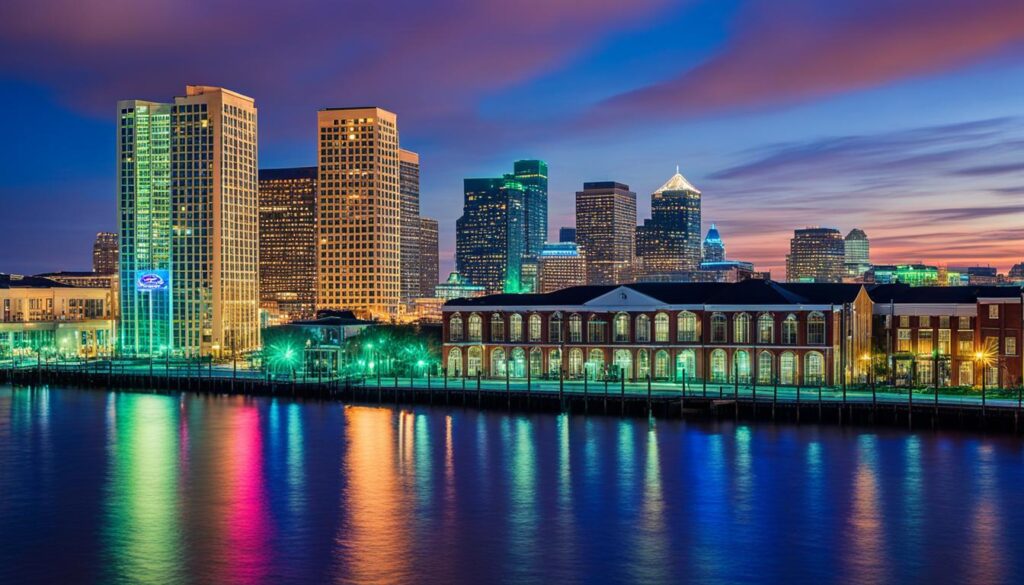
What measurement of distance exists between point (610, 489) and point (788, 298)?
48.0 metres

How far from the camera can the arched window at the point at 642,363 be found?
107938mm

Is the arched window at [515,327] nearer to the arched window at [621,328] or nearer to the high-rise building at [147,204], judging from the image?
the arched window at [621,328]

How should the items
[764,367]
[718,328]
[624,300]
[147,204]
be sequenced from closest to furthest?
[764,367]
[718,328]
[624,300]
[147,204]

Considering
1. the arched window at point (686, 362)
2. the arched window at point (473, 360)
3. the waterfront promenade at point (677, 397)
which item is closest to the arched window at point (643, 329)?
the arched window at point (686, 362)

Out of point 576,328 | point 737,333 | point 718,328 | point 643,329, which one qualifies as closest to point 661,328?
point 643,329

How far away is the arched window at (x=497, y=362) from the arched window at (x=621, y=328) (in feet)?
40.8

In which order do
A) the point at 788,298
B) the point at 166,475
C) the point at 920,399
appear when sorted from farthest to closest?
the point at 788,298, the point at 920,399, the point at 166,475

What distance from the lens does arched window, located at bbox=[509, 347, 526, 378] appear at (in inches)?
4439

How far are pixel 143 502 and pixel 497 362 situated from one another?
57321 millimetres

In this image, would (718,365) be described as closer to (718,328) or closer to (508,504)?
(718,328)

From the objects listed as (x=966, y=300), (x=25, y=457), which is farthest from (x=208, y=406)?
(x=966, y=300)

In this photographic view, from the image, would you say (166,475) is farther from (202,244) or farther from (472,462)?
(202,244)

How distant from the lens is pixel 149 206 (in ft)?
653

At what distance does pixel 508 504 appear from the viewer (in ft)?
193
